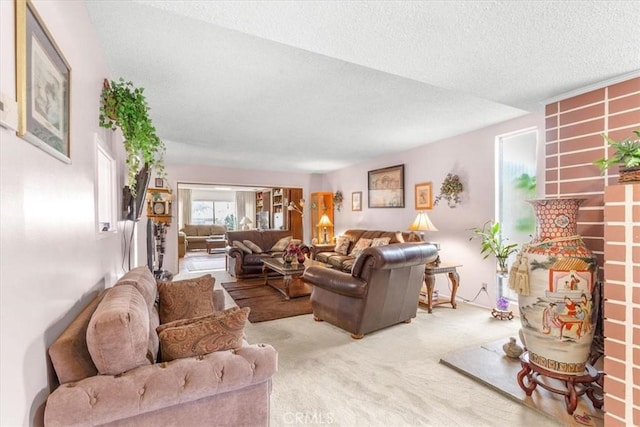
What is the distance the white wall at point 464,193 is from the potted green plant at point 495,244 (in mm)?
102

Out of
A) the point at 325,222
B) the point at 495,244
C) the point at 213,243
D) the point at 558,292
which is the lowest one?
the point at 213,243

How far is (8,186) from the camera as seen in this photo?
77 centimetres

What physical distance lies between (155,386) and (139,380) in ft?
0.20

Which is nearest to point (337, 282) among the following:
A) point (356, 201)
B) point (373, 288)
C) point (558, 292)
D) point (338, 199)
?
point (373, 288)

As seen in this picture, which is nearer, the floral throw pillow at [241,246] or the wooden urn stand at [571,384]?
the wooden urn stand at [571,384]

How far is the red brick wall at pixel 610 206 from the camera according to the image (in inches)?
59.4

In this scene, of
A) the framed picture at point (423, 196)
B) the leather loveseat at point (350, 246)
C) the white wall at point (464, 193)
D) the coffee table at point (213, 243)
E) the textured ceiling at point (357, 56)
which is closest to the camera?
the textured ceiling at point (357, 56)

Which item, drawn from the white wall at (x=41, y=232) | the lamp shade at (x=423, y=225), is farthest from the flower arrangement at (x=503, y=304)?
the white wall at (x=41, y=232)

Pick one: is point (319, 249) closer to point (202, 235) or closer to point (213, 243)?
point (213, 243)

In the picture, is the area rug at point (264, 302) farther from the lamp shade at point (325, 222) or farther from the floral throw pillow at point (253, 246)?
the lamp shade at point (325, 222)

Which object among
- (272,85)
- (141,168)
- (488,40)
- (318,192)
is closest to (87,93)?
(141,168)

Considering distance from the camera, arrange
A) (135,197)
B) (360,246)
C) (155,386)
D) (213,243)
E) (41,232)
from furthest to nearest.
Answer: (213,243) < (360,246) < (135,197) < (155,386) < (41,232)

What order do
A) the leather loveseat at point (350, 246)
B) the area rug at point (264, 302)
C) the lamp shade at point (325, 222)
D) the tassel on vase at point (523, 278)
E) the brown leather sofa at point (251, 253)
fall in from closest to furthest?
the tassel on vase at point (523, 278), the area rug at point (264, 302), the leather loveseat at point (350, 246), the brown leather sofa at point (251, 253), the lamp shade at point (325, 222)

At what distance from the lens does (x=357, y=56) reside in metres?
1.75
